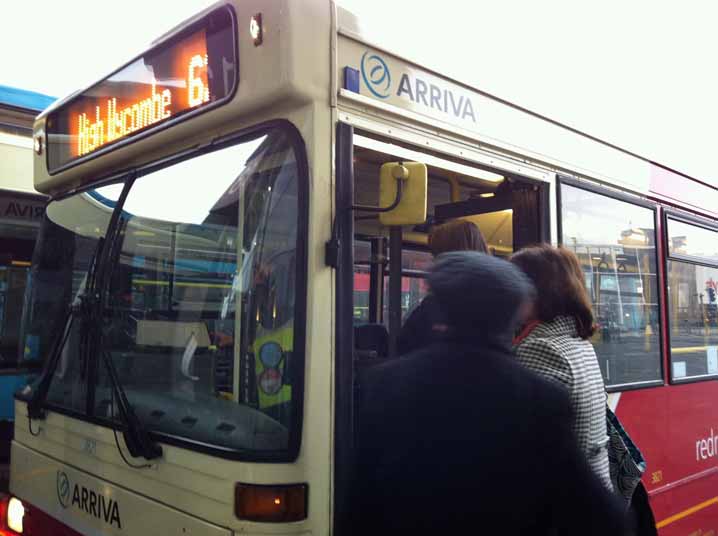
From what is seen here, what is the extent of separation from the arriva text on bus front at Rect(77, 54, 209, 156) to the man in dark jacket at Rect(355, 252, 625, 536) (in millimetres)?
1341

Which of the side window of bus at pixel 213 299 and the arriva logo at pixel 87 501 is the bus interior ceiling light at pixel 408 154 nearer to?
Result: the side window of bus at pixel 213 299

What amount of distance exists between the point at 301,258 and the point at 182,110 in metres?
0.79

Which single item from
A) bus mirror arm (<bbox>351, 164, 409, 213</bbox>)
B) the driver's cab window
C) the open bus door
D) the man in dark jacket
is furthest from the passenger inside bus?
the man in dark jacket

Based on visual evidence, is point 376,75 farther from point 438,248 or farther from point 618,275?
point 618,275

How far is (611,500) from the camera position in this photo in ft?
4.83

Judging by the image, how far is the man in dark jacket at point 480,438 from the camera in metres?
1.39

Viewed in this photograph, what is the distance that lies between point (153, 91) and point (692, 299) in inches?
137

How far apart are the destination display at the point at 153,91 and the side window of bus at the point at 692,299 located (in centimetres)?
291

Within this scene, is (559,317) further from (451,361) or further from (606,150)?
(606,150)

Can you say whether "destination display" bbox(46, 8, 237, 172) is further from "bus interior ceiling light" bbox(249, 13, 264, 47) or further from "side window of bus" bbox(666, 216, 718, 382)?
"side window of bus" bbox(666, 216, 718, 382)

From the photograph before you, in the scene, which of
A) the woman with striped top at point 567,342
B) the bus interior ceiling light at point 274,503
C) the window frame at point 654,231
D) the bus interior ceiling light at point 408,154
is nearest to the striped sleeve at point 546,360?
the woman with striped top at point 567,342

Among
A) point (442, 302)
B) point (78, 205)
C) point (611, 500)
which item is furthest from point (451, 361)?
point (78, 205)

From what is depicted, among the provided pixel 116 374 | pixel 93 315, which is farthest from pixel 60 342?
pixel 116 374

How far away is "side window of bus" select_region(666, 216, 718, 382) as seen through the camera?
3.96 meters
